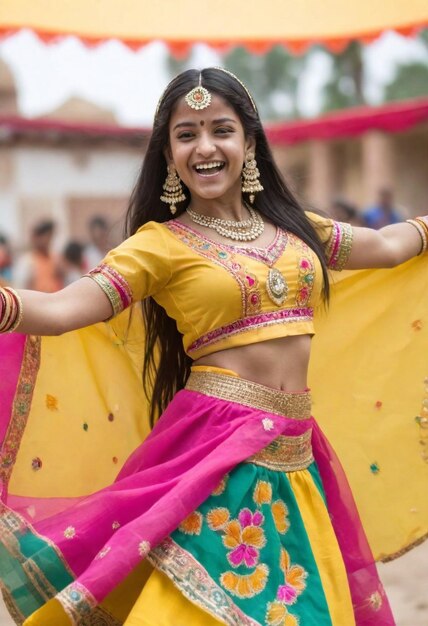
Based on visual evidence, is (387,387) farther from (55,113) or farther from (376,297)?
(55,113)

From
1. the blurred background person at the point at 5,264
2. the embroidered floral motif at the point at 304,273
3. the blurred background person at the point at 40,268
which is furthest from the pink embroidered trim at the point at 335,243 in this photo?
the blurred background person at the point at 5,264

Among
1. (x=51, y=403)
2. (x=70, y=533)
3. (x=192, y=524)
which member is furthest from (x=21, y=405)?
(x=192, y=524)

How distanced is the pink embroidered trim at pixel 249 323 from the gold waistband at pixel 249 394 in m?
0.09

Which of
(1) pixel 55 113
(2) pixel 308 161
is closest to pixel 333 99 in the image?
(1) pixel 55 113

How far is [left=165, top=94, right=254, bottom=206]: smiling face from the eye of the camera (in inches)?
108

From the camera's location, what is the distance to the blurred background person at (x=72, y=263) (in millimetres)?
9977

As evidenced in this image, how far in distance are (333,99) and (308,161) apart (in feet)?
57.6

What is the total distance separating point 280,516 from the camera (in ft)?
8.84

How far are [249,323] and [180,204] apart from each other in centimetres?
43

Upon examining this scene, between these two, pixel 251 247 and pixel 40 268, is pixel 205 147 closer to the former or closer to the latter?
pixel 251 247

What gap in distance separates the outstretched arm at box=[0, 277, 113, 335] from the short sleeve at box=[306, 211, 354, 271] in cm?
73

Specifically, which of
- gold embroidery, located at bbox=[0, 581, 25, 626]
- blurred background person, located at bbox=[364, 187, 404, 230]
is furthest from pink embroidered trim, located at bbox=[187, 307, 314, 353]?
blurred background person, located at bbox=[364, 187, 404, 230]

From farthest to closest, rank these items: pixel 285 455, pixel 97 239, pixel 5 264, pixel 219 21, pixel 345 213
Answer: pixel 97 239 < pixel 5 264 < pixel 345 213 < pixel 219 21 < pixel 285 455

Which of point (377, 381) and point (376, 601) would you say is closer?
point (376, 601)
